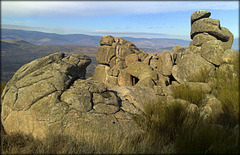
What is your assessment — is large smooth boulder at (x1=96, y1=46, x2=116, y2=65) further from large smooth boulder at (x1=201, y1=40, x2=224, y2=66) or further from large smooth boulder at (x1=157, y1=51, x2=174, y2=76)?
large smooth boulder at (x1=201, y1=40, x2=224, y2=66)

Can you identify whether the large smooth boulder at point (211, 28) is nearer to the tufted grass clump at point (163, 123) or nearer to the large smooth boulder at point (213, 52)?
the large smooth boulder at point (213, 52)

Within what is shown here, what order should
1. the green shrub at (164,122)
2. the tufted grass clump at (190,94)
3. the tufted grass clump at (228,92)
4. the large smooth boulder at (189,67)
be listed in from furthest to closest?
the large smooth boulder at (189,67) → the tufted grass clump at (190,94) → the tufted grass clump at (228,92) → the green shrub at (164,122)

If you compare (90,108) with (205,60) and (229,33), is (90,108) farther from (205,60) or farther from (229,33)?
(229,33)

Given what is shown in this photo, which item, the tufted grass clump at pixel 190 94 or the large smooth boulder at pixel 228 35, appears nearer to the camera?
the tufted grass clump at pixel 190 94

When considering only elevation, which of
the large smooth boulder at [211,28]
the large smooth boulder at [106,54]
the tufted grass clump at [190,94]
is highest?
the large smooth boulder at [211,28]

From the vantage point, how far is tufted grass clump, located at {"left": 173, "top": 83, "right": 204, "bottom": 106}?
27.4 feet

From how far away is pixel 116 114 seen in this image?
5.89 metres

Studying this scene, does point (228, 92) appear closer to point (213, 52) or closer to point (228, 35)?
point (213, 52)

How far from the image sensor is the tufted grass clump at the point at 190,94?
836 centimetres

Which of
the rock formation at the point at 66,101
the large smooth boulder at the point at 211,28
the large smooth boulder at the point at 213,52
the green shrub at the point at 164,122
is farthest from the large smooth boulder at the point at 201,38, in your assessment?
the green shrub at the point at 164,122

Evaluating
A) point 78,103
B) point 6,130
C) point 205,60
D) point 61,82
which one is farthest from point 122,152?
point 205,60

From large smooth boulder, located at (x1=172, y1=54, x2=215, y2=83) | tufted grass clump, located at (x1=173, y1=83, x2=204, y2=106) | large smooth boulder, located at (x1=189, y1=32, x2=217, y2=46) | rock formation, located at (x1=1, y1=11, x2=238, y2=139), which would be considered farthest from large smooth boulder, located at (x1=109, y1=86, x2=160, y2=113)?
large smooth boulder, located at (x1=189, y1=32, x2=217, y2=46)

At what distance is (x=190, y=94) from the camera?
337 inches

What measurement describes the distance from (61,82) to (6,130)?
2.81m
